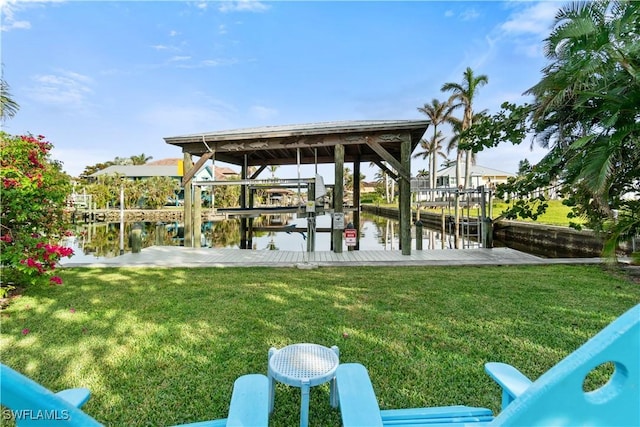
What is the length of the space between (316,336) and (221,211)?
9182 mm

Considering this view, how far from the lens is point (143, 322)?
12.0ft

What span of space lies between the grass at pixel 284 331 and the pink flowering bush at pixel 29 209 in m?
0.53

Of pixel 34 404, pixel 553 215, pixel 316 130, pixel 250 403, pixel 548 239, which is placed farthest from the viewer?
pixel 553 215

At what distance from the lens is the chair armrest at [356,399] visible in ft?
4.51

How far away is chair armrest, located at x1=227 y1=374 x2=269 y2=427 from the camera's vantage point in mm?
1348

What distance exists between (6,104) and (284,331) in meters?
6.32

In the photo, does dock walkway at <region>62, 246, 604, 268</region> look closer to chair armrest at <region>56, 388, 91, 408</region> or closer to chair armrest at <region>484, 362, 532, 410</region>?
chair armrest at <region>484, 362, 532, 410</region>

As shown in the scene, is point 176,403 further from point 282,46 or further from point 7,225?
point 282,46

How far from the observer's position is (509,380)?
4.82 ft

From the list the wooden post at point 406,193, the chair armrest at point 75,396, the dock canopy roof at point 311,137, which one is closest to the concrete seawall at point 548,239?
the wooden post at point 406,193

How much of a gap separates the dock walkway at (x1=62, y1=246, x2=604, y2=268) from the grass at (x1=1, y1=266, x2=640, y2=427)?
4.32 ft

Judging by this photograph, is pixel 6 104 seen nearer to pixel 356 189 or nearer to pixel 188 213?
pixel 188 213

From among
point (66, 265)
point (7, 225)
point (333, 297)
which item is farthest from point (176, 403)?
point (66, 265)

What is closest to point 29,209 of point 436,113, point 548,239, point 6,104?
point 6,104
